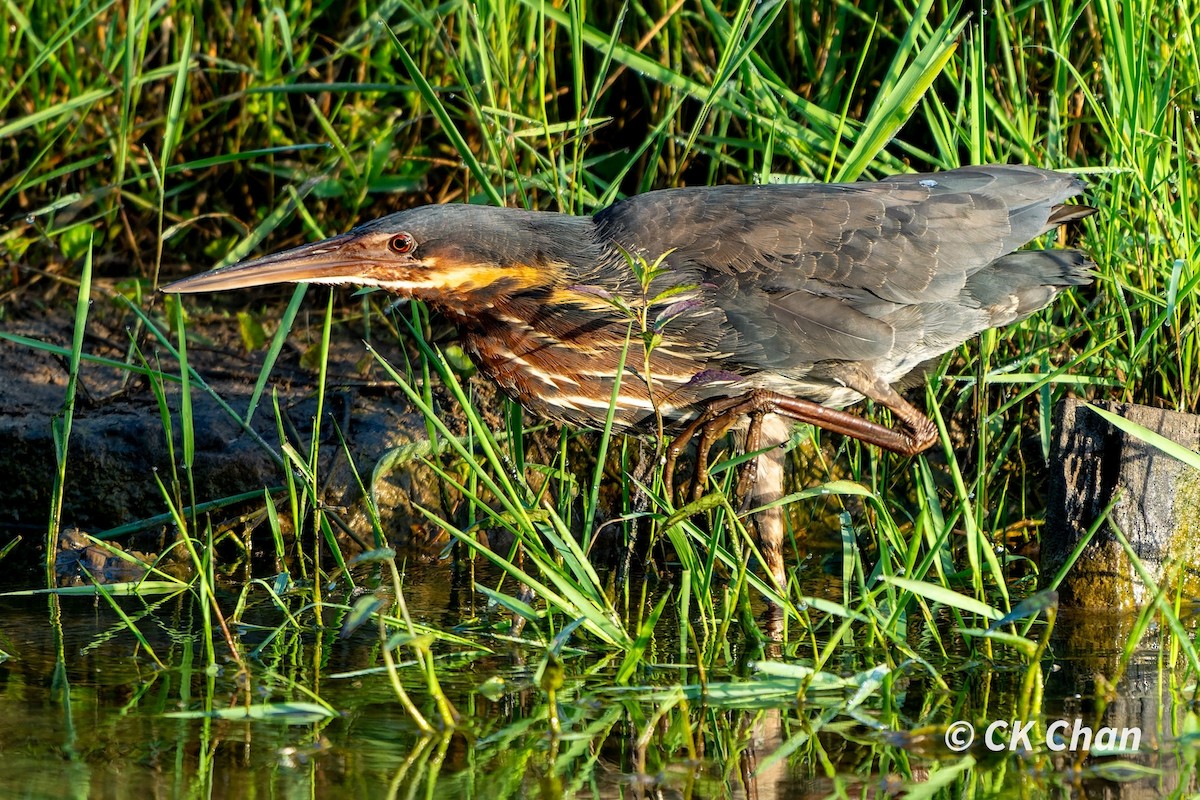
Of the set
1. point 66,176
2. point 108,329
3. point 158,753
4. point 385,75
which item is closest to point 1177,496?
point 158,753

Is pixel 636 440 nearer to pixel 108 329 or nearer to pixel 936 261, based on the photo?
pixel 936 261

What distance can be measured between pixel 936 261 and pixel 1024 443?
1071 millimetres

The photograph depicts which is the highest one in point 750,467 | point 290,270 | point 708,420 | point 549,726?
point 290,270

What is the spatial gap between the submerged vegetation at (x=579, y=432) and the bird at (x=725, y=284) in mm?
204

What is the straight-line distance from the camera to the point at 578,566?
153 inches

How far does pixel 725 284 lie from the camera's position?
4.93m

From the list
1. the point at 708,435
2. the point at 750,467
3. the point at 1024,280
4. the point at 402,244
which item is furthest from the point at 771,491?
the point at 402,244

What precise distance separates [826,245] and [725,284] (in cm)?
38

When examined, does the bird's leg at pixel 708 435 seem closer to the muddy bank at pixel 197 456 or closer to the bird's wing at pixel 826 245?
the bird's wing at pixel 826 245

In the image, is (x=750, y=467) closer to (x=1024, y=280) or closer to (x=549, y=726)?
(x=1024, y=280)

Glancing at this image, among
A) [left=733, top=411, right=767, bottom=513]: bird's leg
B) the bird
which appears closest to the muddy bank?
the bird

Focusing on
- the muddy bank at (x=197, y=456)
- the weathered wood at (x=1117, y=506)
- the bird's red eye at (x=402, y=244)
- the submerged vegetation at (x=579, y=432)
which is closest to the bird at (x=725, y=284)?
the bird's red eye at (x=402, y=244)

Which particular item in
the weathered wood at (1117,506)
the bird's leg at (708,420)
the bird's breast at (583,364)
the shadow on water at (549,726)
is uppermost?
the bird's breast at (583,364)

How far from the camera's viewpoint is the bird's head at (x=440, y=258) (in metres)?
4.79
